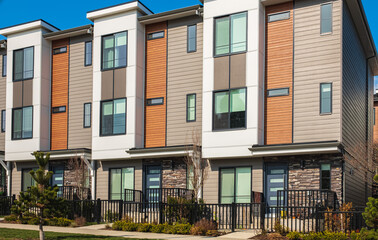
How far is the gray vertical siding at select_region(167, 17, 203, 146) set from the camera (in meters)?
24.8

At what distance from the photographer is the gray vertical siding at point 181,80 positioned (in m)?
24.8

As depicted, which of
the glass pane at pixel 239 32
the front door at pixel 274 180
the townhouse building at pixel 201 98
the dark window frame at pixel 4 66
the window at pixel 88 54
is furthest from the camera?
the dark window frame at pixel 4 66

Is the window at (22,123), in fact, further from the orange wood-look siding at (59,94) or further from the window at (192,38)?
the window at (192,38)

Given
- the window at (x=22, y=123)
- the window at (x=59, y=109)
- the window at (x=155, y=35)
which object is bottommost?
the window at (x=22, y=123)

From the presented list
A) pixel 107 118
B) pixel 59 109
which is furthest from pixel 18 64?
pixel 107 118

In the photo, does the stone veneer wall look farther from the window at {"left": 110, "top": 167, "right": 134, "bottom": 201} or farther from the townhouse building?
the window at {"left": 110, "top": 167, "right": 134, "bottom": 201}

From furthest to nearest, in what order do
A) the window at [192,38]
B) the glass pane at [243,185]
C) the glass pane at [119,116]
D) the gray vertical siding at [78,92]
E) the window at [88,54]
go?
1. the window at [88,54]
2. the gray vertical siding at [78,92]
3. the glass pane at [119,116]
4. the window at [192,38]
5. the glass pane at [243,185]

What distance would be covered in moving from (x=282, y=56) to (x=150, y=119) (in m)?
7.51

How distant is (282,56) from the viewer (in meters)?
22.7

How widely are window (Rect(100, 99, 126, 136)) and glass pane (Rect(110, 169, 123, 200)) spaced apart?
208 centimetres

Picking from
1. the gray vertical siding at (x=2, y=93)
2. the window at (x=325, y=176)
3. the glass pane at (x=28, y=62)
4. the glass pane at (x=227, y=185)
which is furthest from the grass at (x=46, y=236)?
the gray vertical siding at (x=2, y=93)

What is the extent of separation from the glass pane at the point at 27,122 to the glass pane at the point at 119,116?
5868mm

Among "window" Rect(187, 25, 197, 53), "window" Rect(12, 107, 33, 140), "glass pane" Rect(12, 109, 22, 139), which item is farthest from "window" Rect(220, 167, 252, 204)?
"glass pane" Rect(12, 109, 22, 139)

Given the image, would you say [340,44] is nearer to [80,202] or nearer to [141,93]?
[141,93]
